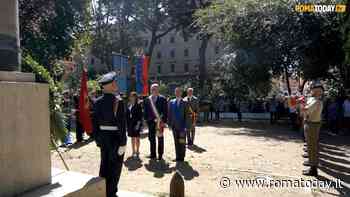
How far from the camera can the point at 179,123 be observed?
794cm

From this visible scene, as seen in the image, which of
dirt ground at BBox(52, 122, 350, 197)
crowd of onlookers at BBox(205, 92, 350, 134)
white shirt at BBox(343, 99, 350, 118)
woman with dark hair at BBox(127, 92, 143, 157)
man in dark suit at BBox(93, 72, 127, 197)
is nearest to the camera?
man in dark suit at BBox(93, 72, 127, 197)

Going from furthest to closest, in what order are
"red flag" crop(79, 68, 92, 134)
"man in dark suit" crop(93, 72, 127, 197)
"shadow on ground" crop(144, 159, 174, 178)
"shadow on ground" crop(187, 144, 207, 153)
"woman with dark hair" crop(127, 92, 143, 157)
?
1. "red flag" crop(79, 68, 92, 134)
2. "shadow on ground" crop(187, 144, 207, 153)
3. "woman with dark hair" crop(127, 92, 143, 157)
4. "shadow on ground" crop(144, 159, 174, 178)
5. "man in dark suit" crop(93, 72, 127, 197)

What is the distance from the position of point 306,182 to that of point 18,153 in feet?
16.6

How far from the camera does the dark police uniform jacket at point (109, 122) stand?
186 inches

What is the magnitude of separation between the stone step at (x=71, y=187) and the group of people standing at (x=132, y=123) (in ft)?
2.30

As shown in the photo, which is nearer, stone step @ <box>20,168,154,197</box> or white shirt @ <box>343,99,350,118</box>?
stone step @ <box>20,168,154,197</box>

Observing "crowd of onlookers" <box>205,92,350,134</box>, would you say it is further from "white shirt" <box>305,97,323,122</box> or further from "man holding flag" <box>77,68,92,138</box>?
"man holding flag" <box>77,68,92,138</box>

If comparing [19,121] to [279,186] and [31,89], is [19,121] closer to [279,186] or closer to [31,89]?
[31,89]

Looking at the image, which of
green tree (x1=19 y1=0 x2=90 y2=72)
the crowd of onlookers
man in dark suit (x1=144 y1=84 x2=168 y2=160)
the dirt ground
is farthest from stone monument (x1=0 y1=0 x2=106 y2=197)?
green tree (x1=19 y1=0 x2=90 y2=72)

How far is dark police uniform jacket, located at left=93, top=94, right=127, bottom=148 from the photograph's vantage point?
15.5 feet

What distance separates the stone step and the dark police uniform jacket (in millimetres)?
770

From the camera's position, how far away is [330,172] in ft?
23.1

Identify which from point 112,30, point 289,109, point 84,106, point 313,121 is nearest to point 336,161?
point 313,121

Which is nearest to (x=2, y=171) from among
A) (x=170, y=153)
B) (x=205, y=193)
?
(x=205, y=193)
